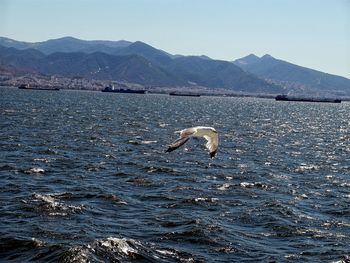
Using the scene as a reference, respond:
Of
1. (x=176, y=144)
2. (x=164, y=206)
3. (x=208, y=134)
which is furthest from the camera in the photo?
(x=164, y=206)

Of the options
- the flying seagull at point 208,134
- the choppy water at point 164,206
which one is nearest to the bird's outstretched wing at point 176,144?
the flying seagull at point 208,134

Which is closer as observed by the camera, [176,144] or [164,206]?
[176,144]

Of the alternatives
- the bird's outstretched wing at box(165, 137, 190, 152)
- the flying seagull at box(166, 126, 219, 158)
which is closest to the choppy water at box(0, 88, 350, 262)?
the flying seagull at box(166, 126, 219, 158)

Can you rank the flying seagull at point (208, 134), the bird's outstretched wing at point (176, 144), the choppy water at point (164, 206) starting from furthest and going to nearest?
the choppy water at point (164, 206)
the flying seagull at point (208, 134)
the bird's outstretched wing at point (176, 144)

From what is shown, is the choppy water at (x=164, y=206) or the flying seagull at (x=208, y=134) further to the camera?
the choppy water at (x=164, y=206)

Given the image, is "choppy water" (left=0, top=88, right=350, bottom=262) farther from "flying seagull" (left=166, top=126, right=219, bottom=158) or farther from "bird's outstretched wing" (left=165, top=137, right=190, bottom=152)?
"bird's outstretched wing" (left=165, top=137, right=190, bottom=152)

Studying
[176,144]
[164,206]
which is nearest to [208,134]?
[176,144]

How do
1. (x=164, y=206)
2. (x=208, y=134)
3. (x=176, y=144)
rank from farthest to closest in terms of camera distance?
1. (x=164, y=206)
2. (x=208, y=134)
3. (x=176, y=144)

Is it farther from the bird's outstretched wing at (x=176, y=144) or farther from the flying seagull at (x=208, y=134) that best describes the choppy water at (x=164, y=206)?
the bird's outstretched wing at (x=176, y=144)

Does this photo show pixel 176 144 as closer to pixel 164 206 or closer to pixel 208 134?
pixel 208 134

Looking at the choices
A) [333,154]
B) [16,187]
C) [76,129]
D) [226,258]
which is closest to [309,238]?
[226,258]

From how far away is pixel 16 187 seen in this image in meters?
31.5

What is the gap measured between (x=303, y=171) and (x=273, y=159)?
751 cm

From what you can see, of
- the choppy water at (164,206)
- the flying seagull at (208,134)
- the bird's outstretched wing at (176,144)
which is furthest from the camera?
the choppy water at (164,206)
